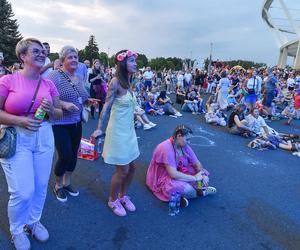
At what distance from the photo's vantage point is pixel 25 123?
7.73ft

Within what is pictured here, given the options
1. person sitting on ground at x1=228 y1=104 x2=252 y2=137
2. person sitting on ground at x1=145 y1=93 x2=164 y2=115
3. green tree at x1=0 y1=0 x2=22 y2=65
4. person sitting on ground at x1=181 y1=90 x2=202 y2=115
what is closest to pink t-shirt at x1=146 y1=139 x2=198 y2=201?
person sitting on ground at x1=228 y1=104 x2=252 y2=137

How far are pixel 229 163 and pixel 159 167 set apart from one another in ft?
7.48

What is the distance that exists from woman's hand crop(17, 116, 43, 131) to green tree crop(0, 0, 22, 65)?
38105 millimetres

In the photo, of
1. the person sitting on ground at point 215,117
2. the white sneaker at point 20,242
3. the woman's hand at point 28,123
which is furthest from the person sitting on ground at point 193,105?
the woman's hand at point 28,123

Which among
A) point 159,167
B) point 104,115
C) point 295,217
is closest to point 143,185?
point 159,167

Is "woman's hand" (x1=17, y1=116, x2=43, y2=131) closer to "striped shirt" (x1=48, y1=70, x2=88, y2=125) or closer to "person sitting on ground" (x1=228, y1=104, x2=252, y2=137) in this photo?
"striped shirt" (x1=48, y1=70, x2=88, y2=125)

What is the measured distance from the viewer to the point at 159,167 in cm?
438

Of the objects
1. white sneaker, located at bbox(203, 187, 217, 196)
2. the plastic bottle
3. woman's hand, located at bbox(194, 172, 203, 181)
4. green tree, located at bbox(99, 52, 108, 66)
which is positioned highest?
green tree, located at bbox(99, 52, 108, 66)

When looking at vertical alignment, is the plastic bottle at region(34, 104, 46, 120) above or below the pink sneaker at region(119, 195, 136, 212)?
above

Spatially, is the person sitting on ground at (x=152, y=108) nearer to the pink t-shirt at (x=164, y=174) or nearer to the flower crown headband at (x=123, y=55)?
the pink t-shirt at (x=164, y=174)

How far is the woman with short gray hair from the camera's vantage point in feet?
10.8

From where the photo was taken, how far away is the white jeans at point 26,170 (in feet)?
7.91

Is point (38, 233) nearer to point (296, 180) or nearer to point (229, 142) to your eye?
point (296, 180)

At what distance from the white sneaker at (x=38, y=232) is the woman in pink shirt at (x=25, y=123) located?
311 millimetres
